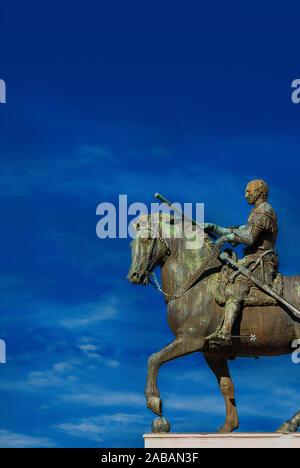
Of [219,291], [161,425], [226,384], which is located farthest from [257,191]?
[161,425]

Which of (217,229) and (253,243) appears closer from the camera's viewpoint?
(253,243)

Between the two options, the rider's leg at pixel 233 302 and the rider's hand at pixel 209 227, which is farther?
the rider's hand at pixel 209 227

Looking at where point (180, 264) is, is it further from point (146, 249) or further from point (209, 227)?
point (209, 227)

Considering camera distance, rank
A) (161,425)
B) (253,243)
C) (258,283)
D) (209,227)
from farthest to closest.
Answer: (209,227)
(253,243)
(258,283)
(161,425)

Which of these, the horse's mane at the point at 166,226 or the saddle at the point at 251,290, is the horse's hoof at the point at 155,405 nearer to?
the saddle at the point at 251,290

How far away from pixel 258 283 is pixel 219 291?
77cm

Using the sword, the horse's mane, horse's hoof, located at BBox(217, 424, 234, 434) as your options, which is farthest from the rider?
horse's hoof, located at BBox(217, 424, 234, 434)

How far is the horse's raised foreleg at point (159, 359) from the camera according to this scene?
61.1 ft

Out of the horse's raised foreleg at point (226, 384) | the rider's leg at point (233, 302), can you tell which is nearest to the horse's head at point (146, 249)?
the rider's leg at point (233, 302)

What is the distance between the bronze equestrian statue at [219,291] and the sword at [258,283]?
0.02 metres

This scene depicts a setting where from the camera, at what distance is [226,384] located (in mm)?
20062
